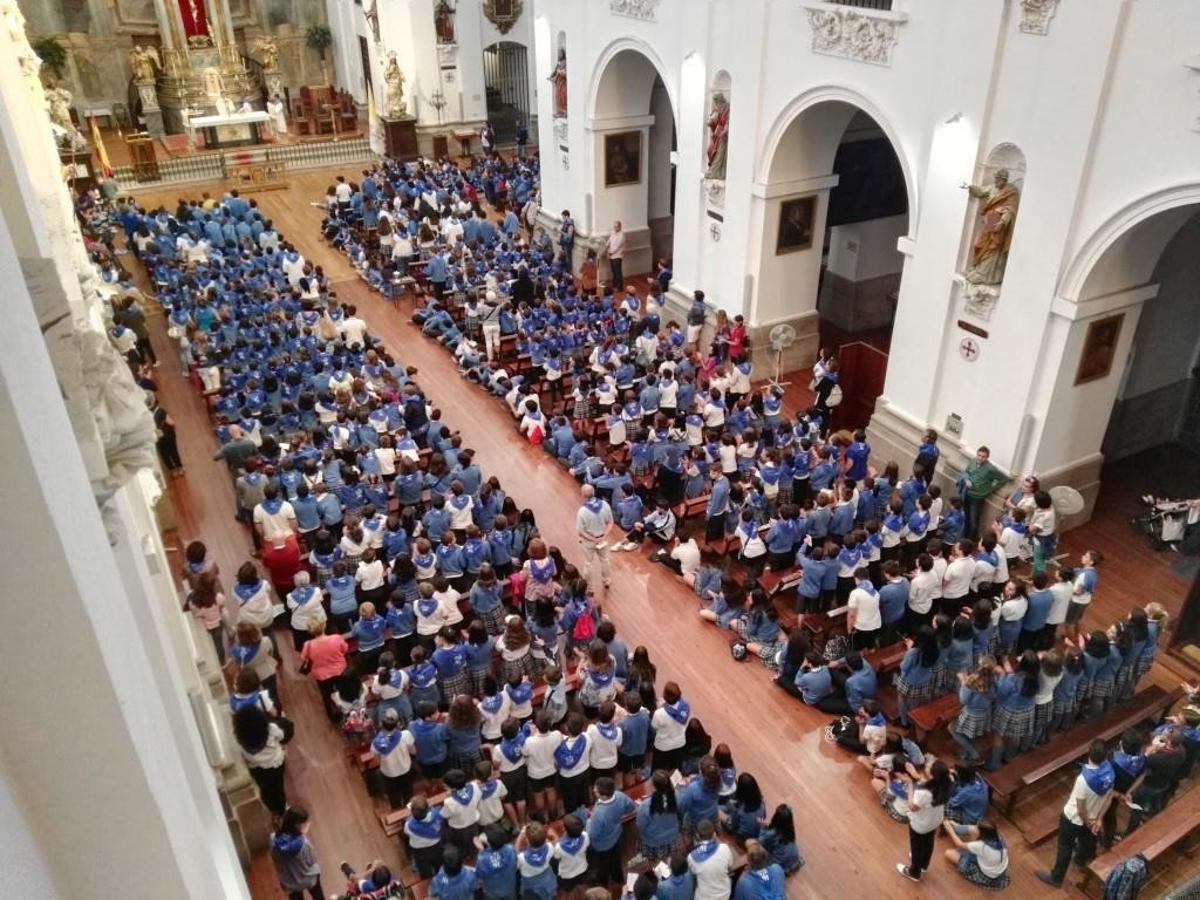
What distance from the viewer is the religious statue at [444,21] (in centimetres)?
2612

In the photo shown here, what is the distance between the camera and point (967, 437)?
11180 mm

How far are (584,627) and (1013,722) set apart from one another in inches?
148

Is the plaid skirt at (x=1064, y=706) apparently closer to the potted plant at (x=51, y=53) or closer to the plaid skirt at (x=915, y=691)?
the plaid skirt at (x=915, y=691)

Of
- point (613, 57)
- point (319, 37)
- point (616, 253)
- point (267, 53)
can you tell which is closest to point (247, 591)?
point (616, 253)

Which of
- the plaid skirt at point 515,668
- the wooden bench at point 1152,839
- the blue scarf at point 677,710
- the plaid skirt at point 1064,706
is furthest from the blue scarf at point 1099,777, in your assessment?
the plaid skirt at point 515,668

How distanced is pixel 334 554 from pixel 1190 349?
35.8 feet

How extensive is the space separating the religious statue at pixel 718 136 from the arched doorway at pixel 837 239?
1.02 meters

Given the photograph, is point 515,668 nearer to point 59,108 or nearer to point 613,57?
point 613,57

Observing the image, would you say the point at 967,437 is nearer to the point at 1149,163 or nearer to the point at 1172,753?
the point at 1149,163

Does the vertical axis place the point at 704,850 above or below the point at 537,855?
above

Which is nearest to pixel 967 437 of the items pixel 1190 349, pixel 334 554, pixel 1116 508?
pixel 1116 508

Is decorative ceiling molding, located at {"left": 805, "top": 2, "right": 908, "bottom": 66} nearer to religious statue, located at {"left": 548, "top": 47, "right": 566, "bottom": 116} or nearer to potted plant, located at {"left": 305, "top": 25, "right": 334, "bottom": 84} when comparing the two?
religious statue, located at {"left": 548, "top": 47, "right": 566, "bottom": 116}

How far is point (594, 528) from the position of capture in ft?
32.3

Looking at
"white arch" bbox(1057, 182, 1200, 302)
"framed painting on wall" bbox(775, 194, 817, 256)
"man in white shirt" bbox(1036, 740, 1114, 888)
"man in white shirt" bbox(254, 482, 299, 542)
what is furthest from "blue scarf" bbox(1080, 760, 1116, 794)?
"framed painting on wall" bbox(775, 194, 817, 256)
